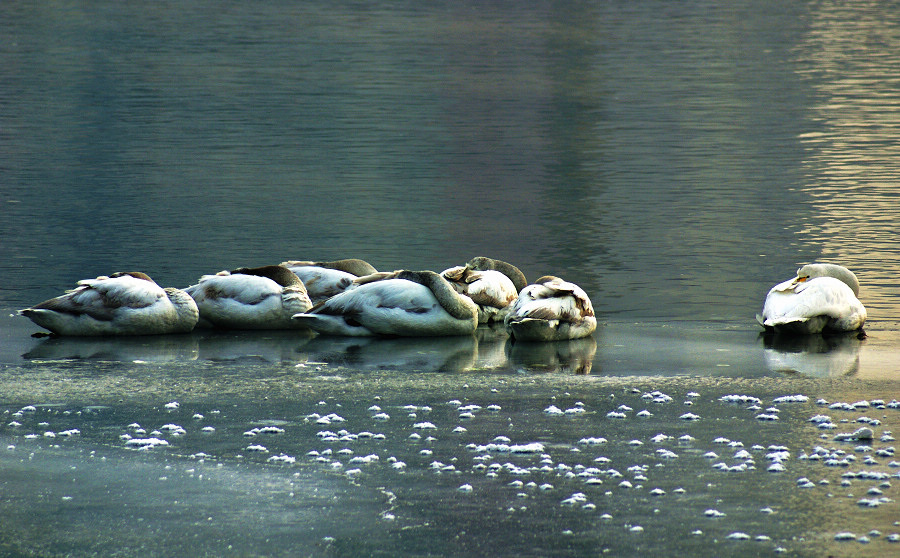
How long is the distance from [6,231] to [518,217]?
6502mm

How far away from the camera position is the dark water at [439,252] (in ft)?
19.7

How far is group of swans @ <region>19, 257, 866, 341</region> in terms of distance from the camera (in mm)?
10453

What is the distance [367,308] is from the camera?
10609 millimetres

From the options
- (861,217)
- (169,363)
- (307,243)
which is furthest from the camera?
(861,217)

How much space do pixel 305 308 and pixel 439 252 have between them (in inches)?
153

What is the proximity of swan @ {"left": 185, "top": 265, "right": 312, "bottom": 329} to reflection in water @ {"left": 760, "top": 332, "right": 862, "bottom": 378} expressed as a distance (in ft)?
12.7

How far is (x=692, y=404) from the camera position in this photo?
806 centimetres

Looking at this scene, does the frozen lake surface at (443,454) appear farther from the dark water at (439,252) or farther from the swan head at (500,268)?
the swan head at (500,268)

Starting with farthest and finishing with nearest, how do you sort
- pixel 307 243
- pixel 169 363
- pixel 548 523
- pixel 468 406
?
pixel 307 243 < pixel 169 363 < pixel 468 406 < pixel 548 523

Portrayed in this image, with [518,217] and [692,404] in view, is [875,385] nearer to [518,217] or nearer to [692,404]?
[692,404]

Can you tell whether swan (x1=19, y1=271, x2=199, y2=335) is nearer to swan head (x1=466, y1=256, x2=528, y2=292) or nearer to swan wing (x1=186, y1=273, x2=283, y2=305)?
swan wing (x1=186, y1=273, x2=283, y2=305)

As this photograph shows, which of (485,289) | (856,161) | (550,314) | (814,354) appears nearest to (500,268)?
(485,289)

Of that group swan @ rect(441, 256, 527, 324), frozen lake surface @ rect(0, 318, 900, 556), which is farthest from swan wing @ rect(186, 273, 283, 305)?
swan @ rect(441, 256, 527, 324)

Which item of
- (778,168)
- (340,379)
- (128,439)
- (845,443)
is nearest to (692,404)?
(845,443)
